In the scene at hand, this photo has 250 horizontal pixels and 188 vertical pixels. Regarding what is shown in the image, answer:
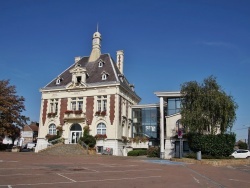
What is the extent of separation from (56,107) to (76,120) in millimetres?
4756

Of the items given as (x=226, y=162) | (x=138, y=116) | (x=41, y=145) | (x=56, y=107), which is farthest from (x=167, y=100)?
(x=41, y=145)

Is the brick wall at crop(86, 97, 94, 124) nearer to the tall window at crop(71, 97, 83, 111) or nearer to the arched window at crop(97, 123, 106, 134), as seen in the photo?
the tall window at crop(71, 97, 83, 111)

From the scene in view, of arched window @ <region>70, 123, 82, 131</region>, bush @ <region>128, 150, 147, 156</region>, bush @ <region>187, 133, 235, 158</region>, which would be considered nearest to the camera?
bush @ <region>187, 133, 235, 158</region>

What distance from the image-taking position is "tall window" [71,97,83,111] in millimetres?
42903

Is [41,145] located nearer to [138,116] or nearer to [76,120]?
[76,120]

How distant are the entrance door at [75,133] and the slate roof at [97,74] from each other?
6461 mm

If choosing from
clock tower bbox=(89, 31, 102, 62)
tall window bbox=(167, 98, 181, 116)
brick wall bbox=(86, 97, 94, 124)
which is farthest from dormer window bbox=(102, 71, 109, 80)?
tall window bbox=(167, 98, 181, 116)

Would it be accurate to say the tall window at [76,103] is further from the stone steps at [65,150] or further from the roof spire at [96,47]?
the roof spire at [96,47]

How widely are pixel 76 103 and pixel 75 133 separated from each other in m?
4.48

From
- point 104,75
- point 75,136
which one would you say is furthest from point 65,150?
point 104,75

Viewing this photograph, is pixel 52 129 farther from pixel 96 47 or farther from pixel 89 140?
pixel 96 47

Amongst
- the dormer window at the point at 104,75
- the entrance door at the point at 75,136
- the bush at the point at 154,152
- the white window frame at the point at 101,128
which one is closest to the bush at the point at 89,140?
the white window frame at the point at 101,128

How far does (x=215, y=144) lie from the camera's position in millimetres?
27203

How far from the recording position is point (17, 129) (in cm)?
4069
